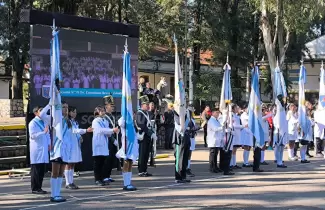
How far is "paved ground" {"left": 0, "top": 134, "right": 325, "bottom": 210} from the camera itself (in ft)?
32.1

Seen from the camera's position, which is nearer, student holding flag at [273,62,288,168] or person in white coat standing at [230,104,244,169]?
person in white coat standing at [230,104,244,169]

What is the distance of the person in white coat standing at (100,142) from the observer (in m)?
12.4

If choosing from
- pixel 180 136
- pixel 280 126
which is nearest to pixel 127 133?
pixel 180 136

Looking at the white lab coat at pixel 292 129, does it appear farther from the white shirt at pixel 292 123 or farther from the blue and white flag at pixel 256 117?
the blue and white flag at pixel 256 117

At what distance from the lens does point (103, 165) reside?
12.8 meters

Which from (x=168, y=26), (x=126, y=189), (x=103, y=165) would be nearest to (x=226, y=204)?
(x=126, y=189)

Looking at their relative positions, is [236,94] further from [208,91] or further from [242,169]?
[242,169]

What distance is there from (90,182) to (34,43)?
398 centimetres

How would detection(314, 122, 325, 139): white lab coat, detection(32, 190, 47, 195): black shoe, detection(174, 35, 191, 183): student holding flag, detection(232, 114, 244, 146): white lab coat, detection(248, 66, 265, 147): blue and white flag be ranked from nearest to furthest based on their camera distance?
detection(32, 190, 47, 195): black shoe → detection(174, 35, 191, 183): student holding flag → detection(248, 66, 265, 147): blue and white flag → detection(232, 114, 244, 146): white lab coat → detection(314, 122, 325, 139): white lab coat

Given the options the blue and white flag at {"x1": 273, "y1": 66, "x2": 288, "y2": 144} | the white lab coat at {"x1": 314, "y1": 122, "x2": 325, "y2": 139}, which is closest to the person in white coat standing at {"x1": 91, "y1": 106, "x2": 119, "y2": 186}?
the blue and white flag at {"x1": 273, "y1": 66, "x2": 288, "y2": 144}

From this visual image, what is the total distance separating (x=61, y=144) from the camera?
1052 cm

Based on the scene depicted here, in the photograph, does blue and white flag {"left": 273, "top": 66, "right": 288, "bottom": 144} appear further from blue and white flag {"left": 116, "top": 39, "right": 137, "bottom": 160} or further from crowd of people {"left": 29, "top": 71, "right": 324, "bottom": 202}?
blue and white flag {"left": 116, "top": 39, "right": 137, "bottom": 160}

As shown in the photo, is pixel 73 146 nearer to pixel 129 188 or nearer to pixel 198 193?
pixel 129 188

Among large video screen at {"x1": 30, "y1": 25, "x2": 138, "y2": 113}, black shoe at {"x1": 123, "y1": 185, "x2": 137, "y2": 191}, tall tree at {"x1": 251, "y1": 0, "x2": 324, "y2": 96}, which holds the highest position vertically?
tall tree at {"x1": 251, "y1": 0, "x2": 324, "y2": 96}
